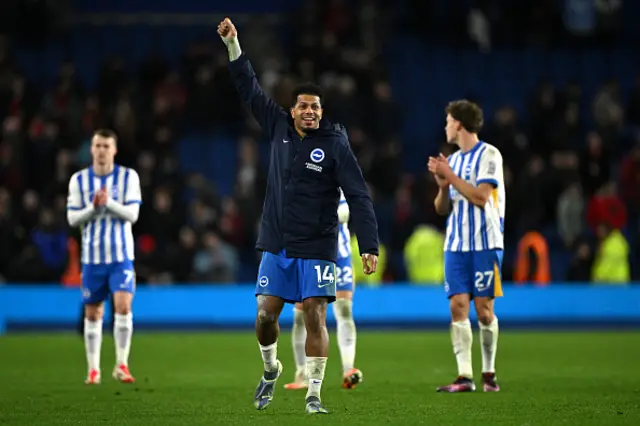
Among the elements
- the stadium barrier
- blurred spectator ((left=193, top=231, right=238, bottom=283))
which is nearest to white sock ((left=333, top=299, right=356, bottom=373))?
the stadium barrier

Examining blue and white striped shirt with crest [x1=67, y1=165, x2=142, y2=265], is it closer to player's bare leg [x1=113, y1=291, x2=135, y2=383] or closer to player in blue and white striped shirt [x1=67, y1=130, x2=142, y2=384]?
player in blue and white striped shirt [x1=67, y1=130, x2=142, y2=384]

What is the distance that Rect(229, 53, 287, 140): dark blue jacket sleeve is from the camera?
31.2ft

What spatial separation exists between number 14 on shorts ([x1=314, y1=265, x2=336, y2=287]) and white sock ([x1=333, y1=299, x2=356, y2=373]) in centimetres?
279

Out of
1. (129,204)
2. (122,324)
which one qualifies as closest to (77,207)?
(129,204)

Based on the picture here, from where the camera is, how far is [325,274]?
9.20 metres

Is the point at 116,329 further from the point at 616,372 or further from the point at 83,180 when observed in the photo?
the point at 616,372

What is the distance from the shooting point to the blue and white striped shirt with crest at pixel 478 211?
37.3 feet

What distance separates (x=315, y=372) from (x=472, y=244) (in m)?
2.84

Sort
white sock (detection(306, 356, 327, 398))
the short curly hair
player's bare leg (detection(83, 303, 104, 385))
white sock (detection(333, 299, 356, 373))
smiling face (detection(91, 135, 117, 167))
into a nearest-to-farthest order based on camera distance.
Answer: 1. white sock (detection(306, 356, 327, 398))
2. the short curly hair
3. white sock (detection(333, 299, 356, 373))
4. player's bare leg (detection(83, 303, 104, 385))
5. smiling face (detection(91, 135, 117, 167))

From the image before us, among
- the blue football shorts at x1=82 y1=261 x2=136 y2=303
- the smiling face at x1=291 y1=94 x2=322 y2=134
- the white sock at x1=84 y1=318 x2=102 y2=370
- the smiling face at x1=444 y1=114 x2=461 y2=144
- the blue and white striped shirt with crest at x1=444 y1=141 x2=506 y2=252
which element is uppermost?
the smiling face at x1=444 y1=114 x2=461 y2=144

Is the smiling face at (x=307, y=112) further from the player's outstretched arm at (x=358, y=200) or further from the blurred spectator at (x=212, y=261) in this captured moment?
the blurred spectator at (x=212, y=261)

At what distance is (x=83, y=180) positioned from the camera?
41.7 ft

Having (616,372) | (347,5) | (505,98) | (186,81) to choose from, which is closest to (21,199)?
(186,81)

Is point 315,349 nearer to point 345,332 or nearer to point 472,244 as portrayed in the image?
point 472,244
